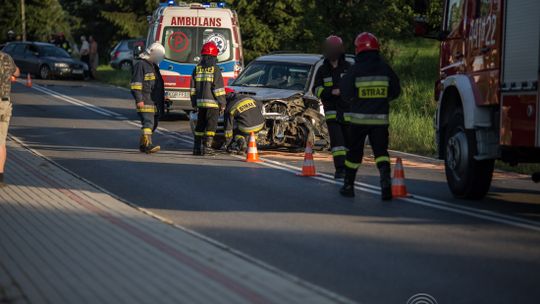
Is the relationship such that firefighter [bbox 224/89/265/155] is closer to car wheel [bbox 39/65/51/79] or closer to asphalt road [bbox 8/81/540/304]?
asphalt road [bbox 8/81/540/304]

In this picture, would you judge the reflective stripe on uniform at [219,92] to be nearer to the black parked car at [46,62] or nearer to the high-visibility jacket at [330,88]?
the high-visibility jacket at [330,88]

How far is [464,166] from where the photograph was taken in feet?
38.4

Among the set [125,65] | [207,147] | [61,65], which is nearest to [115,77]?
[61,65]

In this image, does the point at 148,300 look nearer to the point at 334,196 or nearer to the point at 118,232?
the point at 118,232

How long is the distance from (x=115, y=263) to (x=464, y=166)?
5.20m

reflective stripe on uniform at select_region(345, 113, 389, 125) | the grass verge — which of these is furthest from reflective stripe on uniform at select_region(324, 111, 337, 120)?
the grass verge

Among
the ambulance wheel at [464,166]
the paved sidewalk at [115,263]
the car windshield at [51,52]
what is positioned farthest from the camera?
the car windshield at [51,52]

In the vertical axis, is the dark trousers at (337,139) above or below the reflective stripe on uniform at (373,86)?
below

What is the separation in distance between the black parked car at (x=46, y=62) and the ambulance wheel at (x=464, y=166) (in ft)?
106

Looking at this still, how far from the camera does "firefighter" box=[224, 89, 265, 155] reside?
16.4m

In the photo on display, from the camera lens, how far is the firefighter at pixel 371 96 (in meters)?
11.7

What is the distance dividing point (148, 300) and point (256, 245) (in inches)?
91.3

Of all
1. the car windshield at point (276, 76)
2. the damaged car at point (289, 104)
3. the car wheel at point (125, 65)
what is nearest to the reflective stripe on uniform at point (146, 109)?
the damaged car at point (289, 104)

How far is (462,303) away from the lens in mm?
6902
